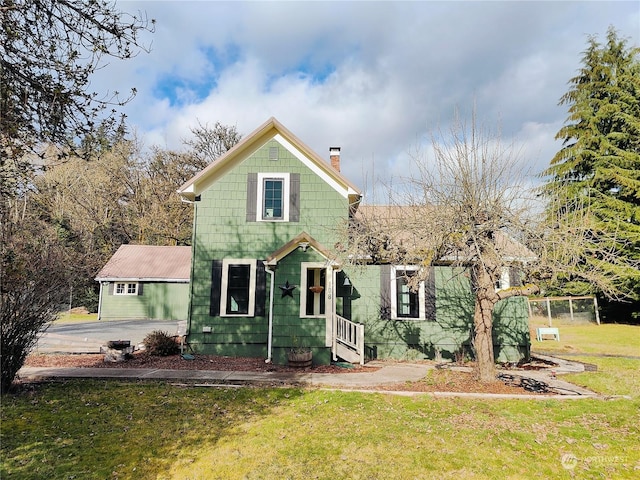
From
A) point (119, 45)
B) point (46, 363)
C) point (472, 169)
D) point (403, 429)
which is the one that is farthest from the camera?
point (46, 363)

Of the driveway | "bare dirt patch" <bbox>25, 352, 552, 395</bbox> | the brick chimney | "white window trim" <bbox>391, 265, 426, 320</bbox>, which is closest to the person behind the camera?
"bare dirt patch" <bbox>25, 352, 552, 395</bbox>

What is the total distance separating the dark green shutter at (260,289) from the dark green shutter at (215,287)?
116 centimetres

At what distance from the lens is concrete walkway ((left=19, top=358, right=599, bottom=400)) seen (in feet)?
25.8

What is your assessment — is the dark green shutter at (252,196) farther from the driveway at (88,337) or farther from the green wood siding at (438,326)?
the driveway at (88,337)

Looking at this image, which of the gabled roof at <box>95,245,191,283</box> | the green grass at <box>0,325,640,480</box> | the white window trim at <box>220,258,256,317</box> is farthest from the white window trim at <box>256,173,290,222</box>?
the gabled roof at <box>95,245,191,283</box>

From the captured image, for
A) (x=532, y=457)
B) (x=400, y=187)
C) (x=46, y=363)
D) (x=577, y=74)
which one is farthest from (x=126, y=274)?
(x=577, y=74)

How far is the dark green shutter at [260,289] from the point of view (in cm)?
1146

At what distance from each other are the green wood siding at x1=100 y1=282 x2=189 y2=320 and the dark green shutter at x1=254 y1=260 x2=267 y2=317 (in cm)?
1258

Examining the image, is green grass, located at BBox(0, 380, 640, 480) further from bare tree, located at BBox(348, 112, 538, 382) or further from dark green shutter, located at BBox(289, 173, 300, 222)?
dark green shutter, located at BBox(289, 173, 300, 222)

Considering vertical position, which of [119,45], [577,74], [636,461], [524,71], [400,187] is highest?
[577,74]

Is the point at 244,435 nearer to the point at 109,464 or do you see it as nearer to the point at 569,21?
the point at 109,464

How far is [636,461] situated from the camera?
185 inches

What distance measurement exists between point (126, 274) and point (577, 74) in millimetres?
30204

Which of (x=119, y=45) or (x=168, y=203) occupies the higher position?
(x=168, y=203)
